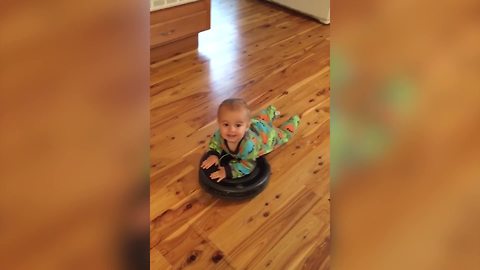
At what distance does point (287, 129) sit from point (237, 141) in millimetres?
294

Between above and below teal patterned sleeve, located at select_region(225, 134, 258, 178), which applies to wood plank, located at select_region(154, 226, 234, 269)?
below

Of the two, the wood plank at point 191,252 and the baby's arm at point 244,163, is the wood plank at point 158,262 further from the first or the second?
the baby's arm at point 244,163

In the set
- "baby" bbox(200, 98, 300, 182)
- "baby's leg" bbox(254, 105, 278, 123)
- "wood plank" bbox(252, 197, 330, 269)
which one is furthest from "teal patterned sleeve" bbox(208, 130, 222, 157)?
"wood plank" bbox(252, 197, 330, 269)

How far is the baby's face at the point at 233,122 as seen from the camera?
1282 millimetres

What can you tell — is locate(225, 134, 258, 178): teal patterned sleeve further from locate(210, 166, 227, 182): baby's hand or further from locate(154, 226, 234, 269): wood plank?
locate(154, 226, 234, 269): wood plank

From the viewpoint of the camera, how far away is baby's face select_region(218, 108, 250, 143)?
4.21 ft

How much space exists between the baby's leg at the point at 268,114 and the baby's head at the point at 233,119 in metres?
0.27

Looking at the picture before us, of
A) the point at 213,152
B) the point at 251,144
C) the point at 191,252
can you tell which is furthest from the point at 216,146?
the point at 191,252
